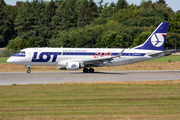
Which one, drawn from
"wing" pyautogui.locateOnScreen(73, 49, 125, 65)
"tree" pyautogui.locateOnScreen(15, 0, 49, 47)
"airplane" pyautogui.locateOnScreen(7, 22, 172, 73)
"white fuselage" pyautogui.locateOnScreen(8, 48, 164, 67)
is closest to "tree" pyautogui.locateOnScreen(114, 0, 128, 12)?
"tree" pyautogui.locateOnScreen(15, 0, 49, 47)

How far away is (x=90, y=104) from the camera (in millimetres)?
15766

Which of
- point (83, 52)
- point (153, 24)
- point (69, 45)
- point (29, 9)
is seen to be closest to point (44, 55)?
point (83, 52)

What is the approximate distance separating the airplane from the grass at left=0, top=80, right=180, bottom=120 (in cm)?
1727

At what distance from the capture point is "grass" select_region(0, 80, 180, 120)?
13102 mm

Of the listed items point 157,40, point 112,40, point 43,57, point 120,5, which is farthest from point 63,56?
point 120,5

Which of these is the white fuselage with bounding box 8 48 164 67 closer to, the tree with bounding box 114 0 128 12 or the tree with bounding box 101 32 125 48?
the tree with bounding box 101 32 125 48

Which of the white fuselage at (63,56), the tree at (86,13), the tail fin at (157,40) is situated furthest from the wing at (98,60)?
the tree at (86,13)

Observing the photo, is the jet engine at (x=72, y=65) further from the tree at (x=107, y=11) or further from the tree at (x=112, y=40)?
the tree at (x=107, y=11)

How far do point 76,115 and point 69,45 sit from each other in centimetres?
8173

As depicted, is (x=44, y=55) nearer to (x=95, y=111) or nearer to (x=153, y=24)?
(x=95, y=111)

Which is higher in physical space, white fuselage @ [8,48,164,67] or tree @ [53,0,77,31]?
tree @ [53,0,77,31]

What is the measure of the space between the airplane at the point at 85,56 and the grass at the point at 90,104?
17269 millimetres

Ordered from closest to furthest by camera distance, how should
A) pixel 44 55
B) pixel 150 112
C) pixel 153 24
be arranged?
pixel 150 112
pixel 44 55
pixel 153 24

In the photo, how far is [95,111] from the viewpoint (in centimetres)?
1394
